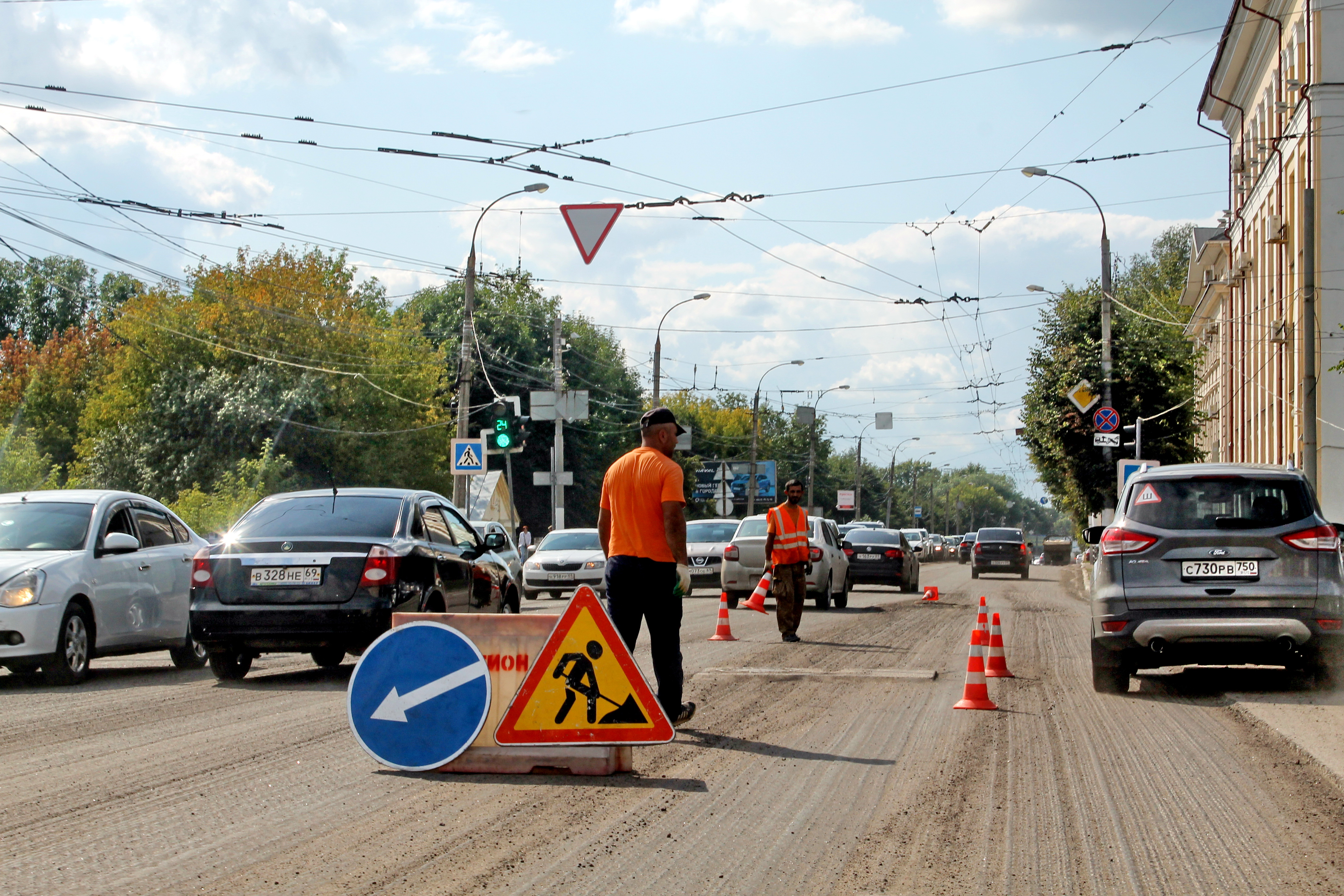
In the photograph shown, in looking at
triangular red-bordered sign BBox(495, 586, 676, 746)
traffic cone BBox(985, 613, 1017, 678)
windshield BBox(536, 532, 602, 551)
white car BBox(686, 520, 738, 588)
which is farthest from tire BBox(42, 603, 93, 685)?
white car BBox(686, 520, 738, 588)

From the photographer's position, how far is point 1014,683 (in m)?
11.6

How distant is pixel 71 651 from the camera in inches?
443

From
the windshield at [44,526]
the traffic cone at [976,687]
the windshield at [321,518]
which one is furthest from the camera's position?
the windshield at [44,526]

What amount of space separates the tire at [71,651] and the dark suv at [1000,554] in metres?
36.1

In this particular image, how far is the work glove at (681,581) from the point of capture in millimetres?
8055

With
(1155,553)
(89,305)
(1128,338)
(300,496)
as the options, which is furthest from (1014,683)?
(89,305)

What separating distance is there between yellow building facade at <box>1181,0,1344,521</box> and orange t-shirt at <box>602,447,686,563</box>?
50.2 ft

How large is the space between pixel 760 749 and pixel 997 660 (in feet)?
16.7

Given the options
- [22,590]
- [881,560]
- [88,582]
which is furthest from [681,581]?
[881,560]

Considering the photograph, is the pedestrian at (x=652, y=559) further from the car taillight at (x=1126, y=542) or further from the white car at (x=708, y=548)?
the white car at (x=708, y=548)

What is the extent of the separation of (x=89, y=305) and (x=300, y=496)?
76416mm

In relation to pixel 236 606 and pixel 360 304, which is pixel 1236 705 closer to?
pixel 236 606

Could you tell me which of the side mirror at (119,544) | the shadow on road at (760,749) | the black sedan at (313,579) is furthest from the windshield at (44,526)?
the shadow on road at (760,749)

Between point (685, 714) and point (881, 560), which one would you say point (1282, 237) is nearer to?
point (881, 560)
